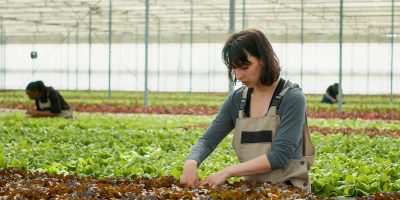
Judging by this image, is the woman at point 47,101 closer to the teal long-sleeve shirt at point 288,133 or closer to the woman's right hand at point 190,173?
the woman's right hand at point 190,173

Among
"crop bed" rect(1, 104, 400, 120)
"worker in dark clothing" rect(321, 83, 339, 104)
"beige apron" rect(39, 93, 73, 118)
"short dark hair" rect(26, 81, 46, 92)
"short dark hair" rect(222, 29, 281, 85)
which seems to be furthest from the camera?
"worker in dark clothing" rect(321, 83, 339, 104)

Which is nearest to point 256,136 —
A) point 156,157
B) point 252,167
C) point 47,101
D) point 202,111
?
point 252,167

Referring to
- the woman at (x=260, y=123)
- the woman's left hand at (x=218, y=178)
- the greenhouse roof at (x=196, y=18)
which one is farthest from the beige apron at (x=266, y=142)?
the greenhouse roof at (x=196, y=18)

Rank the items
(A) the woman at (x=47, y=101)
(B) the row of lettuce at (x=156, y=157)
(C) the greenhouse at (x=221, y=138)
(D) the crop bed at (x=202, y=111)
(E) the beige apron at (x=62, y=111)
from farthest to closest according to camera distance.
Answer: (D) the crop bed at (x=202, y=111) < (E) the beige apron at (x=62, y=111) < (A) the woman at (x=47, y=101) < (B) the row of lettuce at (x=156, y=157) < (C) the greenhouse at (x=221, y=138)

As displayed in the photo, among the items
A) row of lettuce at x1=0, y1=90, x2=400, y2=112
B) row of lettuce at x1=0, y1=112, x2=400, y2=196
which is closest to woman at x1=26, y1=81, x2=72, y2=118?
row of lettuce at x1=0, y1=112, x2=400, y2=196

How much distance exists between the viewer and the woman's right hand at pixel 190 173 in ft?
14.0

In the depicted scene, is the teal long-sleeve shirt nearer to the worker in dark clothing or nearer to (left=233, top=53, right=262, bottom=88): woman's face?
(left=233, top=53, right=262, bottom=88): woman's face

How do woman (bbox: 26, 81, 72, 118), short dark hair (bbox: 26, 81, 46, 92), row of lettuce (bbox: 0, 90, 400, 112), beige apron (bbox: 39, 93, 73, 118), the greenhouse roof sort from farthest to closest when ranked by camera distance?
the greenhouse roof, row of lettuce (bbox: 0, 90, 400, 112), beige apron (bbox: 39, 93, 73, 118), woman (bbox: 26, 81, 72, 118), short dark hair (bbox: 26, 81, 46, 92)

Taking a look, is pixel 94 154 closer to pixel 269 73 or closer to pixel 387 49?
pixel 269 73

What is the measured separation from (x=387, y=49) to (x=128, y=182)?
141 ft

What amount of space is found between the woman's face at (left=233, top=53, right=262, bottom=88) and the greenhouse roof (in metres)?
19.0

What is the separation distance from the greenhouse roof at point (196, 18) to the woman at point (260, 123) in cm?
1881

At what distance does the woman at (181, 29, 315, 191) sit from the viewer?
412 cm

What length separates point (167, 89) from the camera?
174ft
